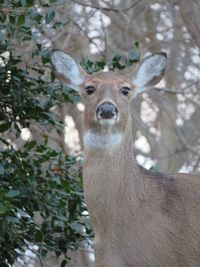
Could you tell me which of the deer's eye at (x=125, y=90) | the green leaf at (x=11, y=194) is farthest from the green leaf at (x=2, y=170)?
the deer's eye at (x=125, y=90)

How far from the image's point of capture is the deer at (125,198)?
7590 mm

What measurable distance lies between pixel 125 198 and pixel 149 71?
1.33 m

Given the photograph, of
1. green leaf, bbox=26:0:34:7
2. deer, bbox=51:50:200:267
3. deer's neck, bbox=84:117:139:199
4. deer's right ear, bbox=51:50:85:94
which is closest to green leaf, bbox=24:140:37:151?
deer's right ear, bbox=51:50:85:94

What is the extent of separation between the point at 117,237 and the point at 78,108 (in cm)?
769

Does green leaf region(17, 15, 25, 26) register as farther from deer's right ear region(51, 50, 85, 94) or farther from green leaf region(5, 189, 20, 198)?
green leaf region(5, 189, 20, 198)

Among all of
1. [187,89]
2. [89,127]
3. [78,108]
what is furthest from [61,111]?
[89,127]

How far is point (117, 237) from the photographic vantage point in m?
7.57

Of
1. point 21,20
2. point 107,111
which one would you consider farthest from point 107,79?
point 21,20

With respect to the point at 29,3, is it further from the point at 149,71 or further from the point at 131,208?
the point at 131,208

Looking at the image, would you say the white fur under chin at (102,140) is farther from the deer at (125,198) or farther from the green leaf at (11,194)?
the green leaf at (11,194)

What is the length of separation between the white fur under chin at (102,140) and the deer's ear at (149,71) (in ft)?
2.68

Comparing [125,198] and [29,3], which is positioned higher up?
[29,3]

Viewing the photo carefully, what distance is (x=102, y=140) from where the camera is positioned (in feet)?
25.6

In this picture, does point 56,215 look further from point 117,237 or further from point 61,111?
point 61,111
